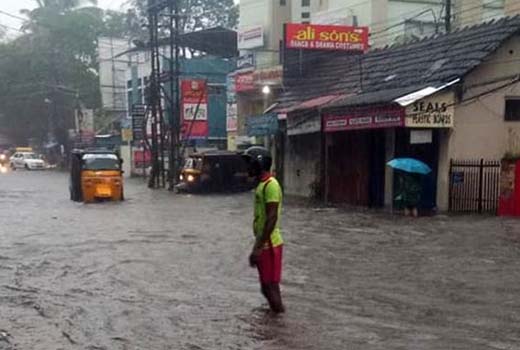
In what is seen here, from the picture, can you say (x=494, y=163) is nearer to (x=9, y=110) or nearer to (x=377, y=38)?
(x=377, y=38)

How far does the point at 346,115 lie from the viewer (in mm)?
24094

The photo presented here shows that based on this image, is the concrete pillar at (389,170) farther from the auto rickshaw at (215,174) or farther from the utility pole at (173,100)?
the utility pole at (173,100)

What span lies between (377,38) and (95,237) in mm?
23331

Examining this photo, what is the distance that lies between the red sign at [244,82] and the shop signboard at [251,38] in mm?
4637

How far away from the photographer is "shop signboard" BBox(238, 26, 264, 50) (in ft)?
144

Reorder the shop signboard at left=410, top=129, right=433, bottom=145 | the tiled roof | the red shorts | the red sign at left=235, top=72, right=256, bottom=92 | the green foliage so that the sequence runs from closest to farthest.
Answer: the red shorts
the shop signboard at left=410, top=129, right=433, bottom=145
the tiled roof
the red sign at left=235, top=72, right=256, bottom=92
the green foliage

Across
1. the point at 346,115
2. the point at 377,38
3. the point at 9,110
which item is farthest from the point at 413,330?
the point at 9,110

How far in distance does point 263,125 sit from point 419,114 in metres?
11.5

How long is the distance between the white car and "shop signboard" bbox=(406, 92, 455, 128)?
50.7 meters

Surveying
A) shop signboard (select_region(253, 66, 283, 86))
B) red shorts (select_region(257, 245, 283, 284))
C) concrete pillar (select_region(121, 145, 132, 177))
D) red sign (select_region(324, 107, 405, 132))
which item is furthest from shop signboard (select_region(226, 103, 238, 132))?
red shorts (select_region(257, 245, 283, 284))

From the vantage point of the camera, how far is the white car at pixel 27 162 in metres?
65.9

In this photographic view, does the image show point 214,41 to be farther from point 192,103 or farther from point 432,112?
point 432,112

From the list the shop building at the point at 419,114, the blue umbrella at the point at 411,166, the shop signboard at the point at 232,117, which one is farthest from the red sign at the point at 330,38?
the shop signboard at the point at 232,117

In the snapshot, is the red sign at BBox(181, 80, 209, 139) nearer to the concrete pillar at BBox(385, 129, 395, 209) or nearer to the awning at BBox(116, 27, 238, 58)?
the awning at BBox(116, 27, 238, 58)
